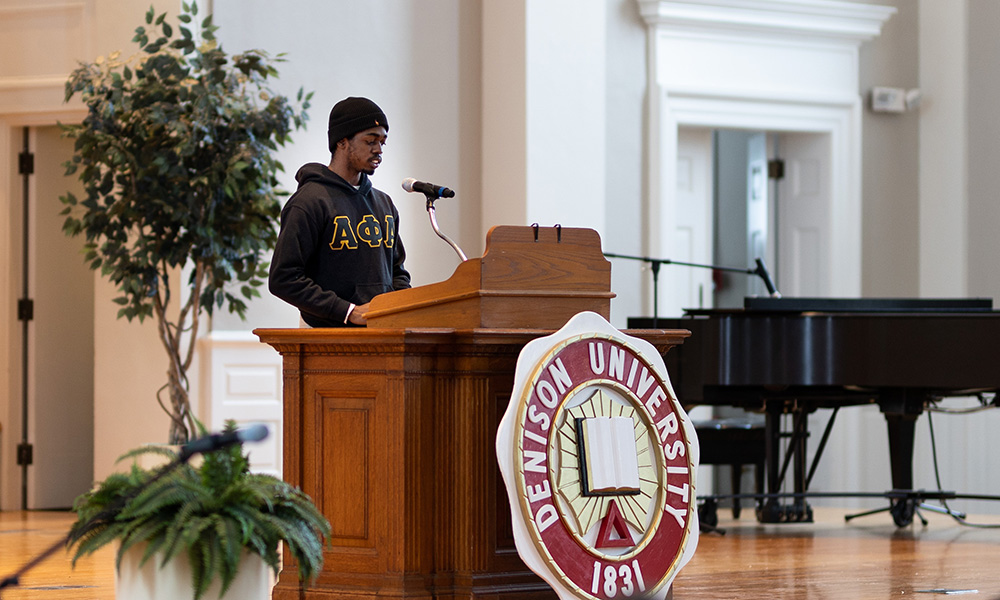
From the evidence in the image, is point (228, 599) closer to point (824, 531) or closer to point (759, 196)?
point (824, 531)

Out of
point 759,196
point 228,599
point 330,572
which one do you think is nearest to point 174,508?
point 228,599

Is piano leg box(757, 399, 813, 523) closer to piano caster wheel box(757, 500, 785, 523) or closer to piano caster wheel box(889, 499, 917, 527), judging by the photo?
piano caster wheel box(757, 500, 785, 523)

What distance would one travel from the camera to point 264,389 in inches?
284

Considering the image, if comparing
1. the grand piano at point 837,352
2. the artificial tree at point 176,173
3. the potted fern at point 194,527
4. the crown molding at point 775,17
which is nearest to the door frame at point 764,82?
the crown molding at point 775,17

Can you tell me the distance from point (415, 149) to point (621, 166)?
50.2 inches

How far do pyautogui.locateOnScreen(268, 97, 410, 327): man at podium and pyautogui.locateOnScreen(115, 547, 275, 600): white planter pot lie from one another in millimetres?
1392

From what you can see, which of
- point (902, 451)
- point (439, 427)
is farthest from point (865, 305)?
point (439, 427)

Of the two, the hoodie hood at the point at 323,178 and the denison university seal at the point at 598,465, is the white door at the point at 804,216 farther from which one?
the denison university seal at the point at 598,465

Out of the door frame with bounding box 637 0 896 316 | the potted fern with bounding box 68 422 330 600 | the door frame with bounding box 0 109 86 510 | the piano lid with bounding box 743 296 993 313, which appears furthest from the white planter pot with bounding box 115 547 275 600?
the door frame with bounding box 637 0 896 316

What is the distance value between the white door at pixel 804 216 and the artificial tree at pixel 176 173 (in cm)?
373

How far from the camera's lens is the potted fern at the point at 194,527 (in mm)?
2256

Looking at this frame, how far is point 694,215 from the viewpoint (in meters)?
8.52

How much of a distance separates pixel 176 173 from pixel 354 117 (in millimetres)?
2807

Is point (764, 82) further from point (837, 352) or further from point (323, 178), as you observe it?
point (323, 178)
